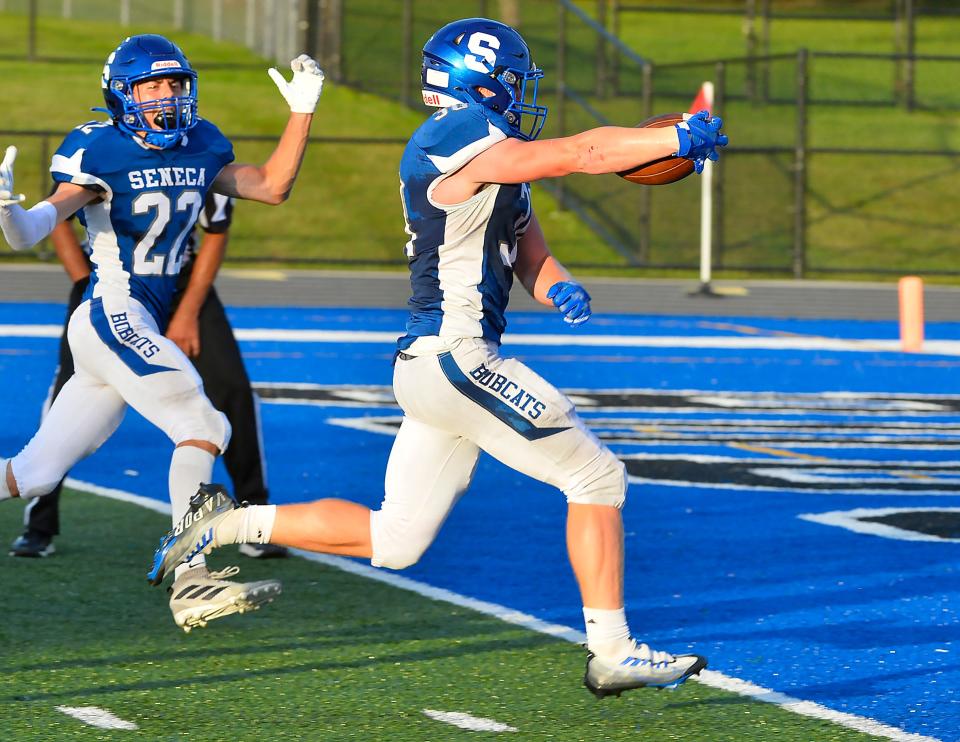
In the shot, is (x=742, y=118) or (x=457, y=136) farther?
(x=742, y=118)

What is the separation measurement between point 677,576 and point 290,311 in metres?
11.7

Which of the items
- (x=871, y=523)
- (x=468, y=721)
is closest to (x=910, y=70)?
(x=871, y=523)

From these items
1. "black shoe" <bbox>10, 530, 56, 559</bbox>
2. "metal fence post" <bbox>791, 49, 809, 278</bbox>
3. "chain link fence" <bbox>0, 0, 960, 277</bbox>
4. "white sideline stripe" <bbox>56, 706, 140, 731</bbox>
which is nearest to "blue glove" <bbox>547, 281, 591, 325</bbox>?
"white sideline stripe" <bbox>56, 706, 140, 731</bbox>

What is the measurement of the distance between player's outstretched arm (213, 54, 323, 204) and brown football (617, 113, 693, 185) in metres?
1.32

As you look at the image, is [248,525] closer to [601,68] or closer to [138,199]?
[138,199]

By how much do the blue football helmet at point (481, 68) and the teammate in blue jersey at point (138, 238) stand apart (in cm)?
90

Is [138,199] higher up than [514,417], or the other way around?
[138,199]

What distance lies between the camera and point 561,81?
24.0m

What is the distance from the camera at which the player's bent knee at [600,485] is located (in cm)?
493

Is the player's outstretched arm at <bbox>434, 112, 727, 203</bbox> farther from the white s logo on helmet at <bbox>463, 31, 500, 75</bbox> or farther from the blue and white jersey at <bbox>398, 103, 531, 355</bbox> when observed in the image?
the white s logo on helmet at <bbox>463, 31, 500, 75</bbox>

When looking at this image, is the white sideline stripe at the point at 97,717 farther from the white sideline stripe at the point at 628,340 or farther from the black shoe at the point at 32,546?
the white sideline stripe at the point at 628,340

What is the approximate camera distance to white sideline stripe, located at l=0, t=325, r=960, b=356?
1547 cm

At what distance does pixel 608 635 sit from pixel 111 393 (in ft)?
6.84

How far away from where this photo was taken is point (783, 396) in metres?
12.4
